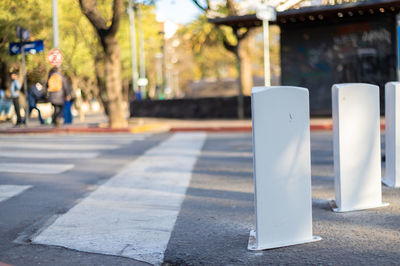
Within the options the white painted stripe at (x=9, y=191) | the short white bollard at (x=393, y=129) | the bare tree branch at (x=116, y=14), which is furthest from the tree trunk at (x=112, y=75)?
the short white bollard at (x=393, y=129)

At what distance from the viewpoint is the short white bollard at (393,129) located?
6297mm

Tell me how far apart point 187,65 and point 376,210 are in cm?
8738

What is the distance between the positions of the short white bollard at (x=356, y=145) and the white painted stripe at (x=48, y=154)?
6.15 meters

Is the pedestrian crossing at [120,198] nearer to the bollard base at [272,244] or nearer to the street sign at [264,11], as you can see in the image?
the bollard base at [272,244]

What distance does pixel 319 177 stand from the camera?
7.71 metres

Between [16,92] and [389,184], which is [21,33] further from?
[389,184]

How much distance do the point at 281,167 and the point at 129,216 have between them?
1.88m

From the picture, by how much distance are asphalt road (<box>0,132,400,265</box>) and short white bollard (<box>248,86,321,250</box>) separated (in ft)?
0.46

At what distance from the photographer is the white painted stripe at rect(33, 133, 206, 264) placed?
4398 millimetres

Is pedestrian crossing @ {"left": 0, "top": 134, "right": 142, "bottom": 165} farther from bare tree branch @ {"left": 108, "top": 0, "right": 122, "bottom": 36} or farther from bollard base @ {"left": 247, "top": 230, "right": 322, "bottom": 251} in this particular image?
bollard base @ {"left": 247, "top": 230, "right": 322, "bottom": 251}

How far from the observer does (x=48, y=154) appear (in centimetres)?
1073

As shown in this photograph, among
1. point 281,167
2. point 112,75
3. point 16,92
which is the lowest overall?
point 281,167

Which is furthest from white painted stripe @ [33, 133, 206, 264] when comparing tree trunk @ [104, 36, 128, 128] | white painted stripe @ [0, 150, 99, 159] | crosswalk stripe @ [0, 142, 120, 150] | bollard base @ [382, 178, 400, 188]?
tree trunk @ [104, 36, 128, 128]

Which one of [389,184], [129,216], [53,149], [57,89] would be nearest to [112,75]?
[57,89]
